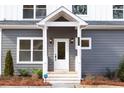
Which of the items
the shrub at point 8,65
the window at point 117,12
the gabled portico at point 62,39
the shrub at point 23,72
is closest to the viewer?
the gabled portico at point 62,39

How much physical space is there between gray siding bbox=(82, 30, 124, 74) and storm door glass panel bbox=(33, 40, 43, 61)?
9.25ft

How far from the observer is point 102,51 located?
1015 inches

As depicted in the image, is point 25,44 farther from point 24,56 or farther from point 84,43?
point 84,43

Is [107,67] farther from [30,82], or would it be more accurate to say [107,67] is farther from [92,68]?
[30,82]

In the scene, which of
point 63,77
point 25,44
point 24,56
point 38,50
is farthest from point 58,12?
point 24,56

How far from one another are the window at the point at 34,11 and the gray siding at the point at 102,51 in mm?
3430

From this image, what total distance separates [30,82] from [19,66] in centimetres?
510

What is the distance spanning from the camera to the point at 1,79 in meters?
22.6

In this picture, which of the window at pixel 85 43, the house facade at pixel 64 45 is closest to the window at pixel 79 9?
the house facade at pixel 64 45

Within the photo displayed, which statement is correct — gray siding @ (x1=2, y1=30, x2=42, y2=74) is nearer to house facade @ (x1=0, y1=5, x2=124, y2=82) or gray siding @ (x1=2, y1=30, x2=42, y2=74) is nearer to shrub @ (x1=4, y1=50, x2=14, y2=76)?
house facade @ (x1=0, y1=5, x2=124, y2=82)

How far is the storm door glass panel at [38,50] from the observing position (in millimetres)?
26000

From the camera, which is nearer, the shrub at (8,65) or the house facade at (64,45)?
the shrub at (8,65)

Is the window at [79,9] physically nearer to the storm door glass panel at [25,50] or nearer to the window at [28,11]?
the window at [28,11]

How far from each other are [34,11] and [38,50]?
108 inches
